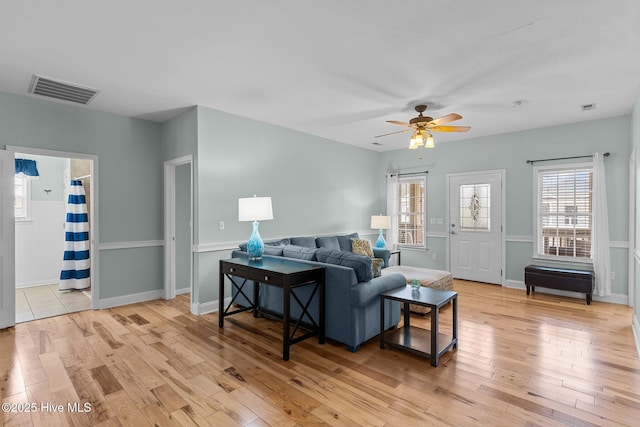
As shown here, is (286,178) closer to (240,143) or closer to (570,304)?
(240,143)

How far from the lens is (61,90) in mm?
3709

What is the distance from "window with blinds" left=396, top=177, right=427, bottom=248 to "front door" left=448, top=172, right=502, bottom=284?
A: 62 cm

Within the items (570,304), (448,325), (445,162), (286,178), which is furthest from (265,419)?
(445,162)

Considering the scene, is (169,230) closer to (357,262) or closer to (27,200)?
(27,200)

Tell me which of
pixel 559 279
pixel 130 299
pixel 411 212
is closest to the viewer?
pixel 130 299

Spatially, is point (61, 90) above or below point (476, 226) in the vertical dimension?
above

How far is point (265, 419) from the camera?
82.7 inches

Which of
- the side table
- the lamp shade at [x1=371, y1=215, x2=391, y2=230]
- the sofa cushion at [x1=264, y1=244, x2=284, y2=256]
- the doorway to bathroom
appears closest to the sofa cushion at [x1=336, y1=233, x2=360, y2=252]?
the lamp shade at [x1=371, y1=215, x2=391, y2=230]

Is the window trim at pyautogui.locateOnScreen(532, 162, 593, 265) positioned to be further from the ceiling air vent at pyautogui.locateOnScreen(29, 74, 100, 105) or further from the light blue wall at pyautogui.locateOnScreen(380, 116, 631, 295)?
the ceiling air vent at pyautogui.locateOnScreen(29, 74, 100, 105)

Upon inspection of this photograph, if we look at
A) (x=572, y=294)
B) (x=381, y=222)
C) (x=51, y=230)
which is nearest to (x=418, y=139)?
(x=381, y=222)

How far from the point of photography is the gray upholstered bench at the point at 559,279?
4734 millimetres

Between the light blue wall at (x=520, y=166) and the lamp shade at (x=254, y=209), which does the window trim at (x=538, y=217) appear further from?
the lamp shade at (x=254, y=209)

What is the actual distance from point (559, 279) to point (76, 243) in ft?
25.2

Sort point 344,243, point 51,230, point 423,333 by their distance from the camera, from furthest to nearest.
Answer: point 344,243
point 51,230
point 423,333
